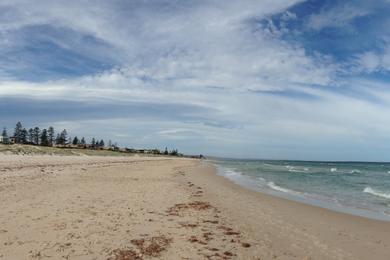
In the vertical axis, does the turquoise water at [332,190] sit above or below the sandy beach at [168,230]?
below

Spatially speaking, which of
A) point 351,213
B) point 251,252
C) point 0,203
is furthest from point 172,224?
point 351,213

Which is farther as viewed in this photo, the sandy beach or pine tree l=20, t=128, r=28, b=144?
pine tree l=20, t=128, r=28, b=144

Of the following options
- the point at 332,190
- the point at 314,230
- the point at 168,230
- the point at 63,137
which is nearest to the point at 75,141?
the point at 63,137

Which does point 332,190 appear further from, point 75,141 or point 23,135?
point 75,141

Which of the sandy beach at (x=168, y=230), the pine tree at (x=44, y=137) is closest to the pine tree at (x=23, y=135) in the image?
the pine tree at (x=44, y=137)

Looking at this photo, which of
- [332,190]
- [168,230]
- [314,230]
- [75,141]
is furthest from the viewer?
[75,141]

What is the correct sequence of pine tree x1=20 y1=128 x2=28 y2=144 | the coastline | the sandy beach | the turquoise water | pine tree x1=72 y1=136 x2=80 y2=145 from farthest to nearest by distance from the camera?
pine tree x1=72 y1=136 x2=80 y2=145
pine tree x1=20 y1=128 x2=28 y2=144
the turquoise water
the coastline
the sandy beach

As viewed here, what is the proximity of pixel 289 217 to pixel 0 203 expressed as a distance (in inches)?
410

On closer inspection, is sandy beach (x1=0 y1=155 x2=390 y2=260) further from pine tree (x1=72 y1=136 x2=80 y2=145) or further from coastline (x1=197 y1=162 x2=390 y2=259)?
pine tree (x1=72 y1=136 x2=80 y2=145)

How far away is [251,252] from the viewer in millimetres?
8500

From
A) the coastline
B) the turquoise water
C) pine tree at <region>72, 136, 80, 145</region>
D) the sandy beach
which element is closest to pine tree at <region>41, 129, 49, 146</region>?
pine tree at <region>72, 136, 80, 145</region>

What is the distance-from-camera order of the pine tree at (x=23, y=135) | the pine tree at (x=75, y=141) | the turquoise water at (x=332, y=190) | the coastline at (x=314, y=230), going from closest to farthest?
the coastline at (x=314, y=230) → the turquoise water at (x=332, y=190) → the pine tree at (x=23, y=135) → the pine tree at (x=75, y=141)

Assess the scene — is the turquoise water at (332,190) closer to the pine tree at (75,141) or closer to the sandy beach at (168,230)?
the sandy beach at (168,230)

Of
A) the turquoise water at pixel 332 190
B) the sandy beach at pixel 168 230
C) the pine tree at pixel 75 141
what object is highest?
the pine tree at pixel 75 141
